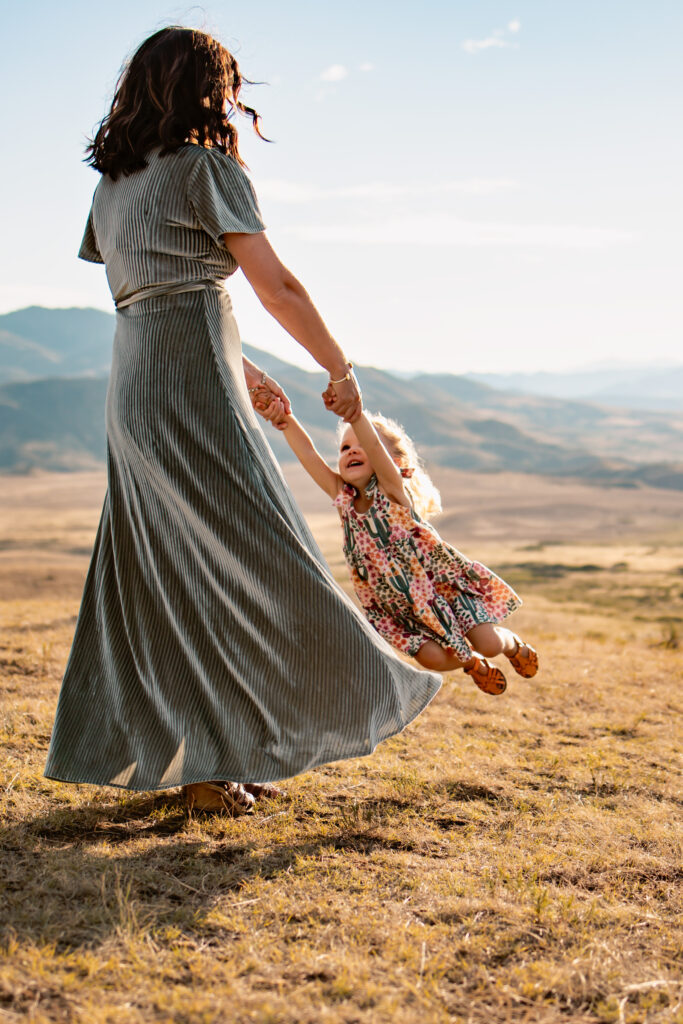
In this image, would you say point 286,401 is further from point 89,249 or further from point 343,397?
point 89,249

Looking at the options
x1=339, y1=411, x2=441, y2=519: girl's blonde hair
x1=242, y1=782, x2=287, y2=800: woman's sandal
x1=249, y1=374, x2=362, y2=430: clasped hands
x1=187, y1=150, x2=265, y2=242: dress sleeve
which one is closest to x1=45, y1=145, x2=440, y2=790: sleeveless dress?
x1=187, y1=150, x2=265, y2=242: dress sleeve

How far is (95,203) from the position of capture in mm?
3039

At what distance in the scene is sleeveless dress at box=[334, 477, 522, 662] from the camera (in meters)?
3.96

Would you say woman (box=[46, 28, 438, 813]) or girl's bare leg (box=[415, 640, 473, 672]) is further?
girl's bare leg (box=[415, 640, 473, 672])

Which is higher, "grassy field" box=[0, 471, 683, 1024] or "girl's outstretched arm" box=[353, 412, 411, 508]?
"girl's outstretched arm" box=[353, 412, 411, 508]

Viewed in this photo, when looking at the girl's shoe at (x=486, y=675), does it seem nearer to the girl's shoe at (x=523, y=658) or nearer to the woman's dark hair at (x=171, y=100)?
the girl's shoe at (x=523, y=658)

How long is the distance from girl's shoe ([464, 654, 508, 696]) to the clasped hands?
4.05 feet

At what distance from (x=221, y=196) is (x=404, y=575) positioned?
74.8 inches

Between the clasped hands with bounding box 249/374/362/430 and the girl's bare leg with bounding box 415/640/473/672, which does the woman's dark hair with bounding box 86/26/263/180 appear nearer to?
the clasped hands with bounding box 249/374/362/430

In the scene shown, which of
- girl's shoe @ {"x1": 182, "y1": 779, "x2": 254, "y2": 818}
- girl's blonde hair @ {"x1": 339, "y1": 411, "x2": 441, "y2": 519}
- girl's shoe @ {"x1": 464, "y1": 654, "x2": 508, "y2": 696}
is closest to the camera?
girl's shoe @ {"x1": 182, "y1": 779, "x2": 254, "y2": 818}

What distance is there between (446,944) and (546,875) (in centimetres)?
64

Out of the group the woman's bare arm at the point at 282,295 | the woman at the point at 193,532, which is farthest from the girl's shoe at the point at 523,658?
the woman's bare arm at the point at 282,295

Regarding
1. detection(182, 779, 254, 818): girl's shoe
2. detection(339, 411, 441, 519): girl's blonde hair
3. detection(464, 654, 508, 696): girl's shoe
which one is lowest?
detection(182, 779, 254, 818): girl's shoe

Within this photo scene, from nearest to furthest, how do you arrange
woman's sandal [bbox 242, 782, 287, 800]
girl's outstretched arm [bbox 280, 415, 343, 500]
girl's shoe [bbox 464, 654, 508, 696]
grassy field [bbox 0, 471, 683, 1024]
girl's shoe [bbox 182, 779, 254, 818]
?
grassy field [bbox 0, 471, 683, 1024]
girl's shoe [bbox 182, 779, 254, 818]
woman's sandal [bbox 242, 782, 287, 800]
girl's shoe [bbox 464, 654, 508, 696]
girl's outstretched arm [bbox 280, 415, 343, 500]
